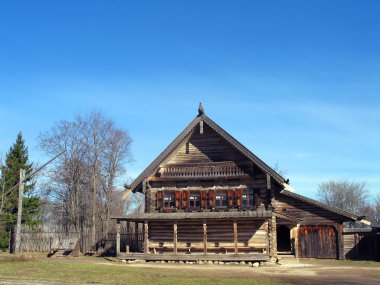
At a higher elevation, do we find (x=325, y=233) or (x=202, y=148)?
(x=202, y=148)

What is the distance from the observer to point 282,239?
1436 inches

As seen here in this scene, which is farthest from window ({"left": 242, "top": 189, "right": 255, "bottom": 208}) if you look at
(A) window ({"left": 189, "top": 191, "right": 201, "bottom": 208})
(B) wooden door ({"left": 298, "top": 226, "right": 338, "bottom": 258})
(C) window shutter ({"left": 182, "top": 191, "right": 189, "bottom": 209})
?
(B) wooden door ({"left": 298, "top": 226, "right": 338, "bottom": 258})

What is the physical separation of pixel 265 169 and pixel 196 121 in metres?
6.62

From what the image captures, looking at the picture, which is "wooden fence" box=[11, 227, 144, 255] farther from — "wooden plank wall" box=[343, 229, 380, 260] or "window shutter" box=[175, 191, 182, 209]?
"wooden plank wall" box=[343, 229, 380, 260]

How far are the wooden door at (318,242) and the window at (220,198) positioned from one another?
6887 mm

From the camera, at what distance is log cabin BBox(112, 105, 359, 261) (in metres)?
31.8

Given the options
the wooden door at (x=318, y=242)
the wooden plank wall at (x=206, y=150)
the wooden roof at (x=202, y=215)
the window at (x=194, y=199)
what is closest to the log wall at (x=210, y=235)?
the wooden roof at (x=202, y=215)

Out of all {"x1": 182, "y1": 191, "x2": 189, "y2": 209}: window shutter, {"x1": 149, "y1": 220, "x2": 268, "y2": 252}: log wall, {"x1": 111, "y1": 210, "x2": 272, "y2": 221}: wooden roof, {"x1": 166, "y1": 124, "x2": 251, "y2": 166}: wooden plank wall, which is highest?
{"x1": 166, "y1": 124, "x2": 251, "y2": 166}: wooden plank wall

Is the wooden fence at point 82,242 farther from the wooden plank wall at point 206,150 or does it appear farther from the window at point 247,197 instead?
the window at point 247,197

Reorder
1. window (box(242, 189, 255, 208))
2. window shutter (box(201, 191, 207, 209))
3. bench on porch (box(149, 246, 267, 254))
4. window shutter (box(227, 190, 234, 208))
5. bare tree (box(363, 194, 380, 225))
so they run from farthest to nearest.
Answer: bare tree (box(363, 194, 380, 225)) → window shutter (box(201, 191, 207, 209)) → window (box(242, 189, 255, 208)) → window shutter (box(227, 190, 234, 208)) → bench on porch (box(149, 246, 267, 254))

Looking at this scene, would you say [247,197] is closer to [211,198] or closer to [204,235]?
[211,198]

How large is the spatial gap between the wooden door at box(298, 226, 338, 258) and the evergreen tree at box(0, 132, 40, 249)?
26566 millimetres

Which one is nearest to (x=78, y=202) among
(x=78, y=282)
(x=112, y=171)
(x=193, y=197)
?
(x=112, y=171)

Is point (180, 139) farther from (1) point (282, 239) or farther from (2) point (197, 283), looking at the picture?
(2) point (197, 283)
